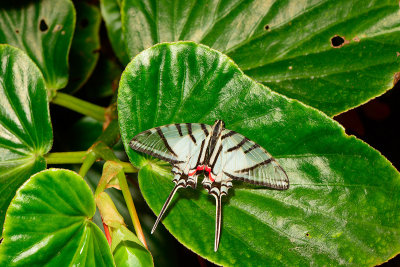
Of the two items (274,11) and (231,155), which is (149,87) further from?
(274,11)

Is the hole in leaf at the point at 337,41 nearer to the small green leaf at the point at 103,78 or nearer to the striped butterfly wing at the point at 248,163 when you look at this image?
the striped butterfly wing at the point at 248,163

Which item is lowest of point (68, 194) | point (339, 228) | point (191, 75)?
point (339, 228)

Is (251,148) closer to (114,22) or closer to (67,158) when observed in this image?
(67,158)

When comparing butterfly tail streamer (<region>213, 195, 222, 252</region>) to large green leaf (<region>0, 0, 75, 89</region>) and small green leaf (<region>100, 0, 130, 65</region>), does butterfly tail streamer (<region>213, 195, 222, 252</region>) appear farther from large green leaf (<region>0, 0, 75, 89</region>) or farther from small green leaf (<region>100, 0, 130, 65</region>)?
small green leaf (<region>100, 0, 130, 65</region>)

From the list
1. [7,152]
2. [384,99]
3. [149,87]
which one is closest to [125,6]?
[149,87]

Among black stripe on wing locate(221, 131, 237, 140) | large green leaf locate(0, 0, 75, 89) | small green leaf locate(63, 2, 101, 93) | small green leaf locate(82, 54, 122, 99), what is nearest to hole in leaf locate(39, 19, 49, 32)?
large green leaf locate(0, 0, 75, 89)

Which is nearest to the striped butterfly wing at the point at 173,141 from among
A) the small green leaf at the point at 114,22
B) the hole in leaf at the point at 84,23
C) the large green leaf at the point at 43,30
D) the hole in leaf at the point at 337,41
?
the hole in leaf at the point at 337,41
